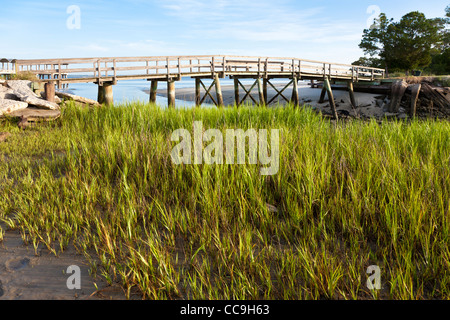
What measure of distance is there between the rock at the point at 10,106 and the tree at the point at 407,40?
39.7 meters

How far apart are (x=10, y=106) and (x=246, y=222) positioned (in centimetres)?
900

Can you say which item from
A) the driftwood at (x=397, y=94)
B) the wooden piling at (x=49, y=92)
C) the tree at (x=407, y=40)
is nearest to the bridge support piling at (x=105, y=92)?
the wooden piling at (x=49, y=92)

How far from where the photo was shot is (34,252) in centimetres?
308

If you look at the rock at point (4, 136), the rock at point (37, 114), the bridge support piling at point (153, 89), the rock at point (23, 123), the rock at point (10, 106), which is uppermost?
the bridge support piling at point (153, 89)

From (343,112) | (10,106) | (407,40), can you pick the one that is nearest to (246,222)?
(10,106)

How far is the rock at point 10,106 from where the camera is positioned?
9.43 metres

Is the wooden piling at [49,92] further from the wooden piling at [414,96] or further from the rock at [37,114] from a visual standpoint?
the wooden piling at [414,96]

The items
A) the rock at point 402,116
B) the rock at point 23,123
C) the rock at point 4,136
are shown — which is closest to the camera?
the rock at point 4,136

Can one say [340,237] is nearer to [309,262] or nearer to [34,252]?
[309,262]

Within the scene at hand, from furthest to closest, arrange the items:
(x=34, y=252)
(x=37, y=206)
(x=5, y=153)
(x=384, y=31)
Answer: (x=384, y=31) < (x=5, y=153) < (x=37, y=206) < (x=34, y=252)

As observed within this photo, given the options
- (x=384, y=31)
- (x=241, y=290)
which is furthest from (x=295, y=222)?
(x=384, y=31)

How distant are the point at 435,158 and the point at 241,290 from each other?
11.9 ft
